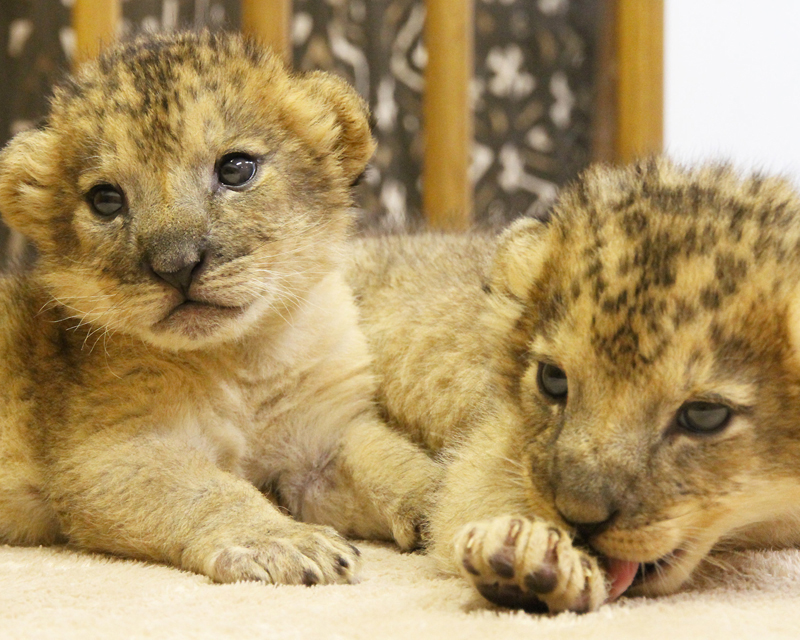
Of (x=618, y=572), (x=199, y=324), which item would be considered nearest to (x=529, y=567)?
(x=618, y=572)

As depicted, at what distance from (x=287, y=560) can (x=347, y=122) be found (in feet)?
2.81

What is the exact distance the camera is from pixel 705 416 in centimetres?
113

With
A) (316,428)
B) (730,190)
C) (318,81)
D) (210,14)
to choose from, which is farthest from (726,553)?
(210,14)

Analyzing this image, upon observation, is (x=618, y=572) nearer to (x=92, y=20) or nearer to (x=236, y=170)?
(x=236, y=170)

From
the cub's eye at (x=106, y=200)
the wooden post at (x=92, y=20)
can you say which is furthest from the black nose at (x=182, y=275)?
the wooden post at (x=92, y=20)

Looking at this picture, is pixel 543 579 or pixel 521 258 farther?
pixel 521 258

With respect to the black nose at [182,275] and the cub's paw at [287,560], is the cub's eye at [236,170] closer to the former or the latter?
the black nose at [182,275]

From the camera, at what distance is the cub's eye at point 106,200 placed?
165cm

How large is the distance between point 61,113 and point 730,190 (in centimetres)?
115

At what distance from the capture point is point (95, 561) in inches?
61.2

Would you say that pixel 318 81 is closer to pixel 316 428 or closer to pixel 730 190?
pixel 316 428

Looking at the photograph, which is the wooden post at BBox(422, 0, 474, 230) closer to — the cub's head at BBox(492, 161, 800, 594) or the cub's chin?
the cub's chin

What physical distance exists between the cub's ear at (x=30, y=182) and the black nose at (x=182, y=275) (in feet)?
1.18

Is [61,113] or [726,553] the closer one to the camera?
[726,553]
